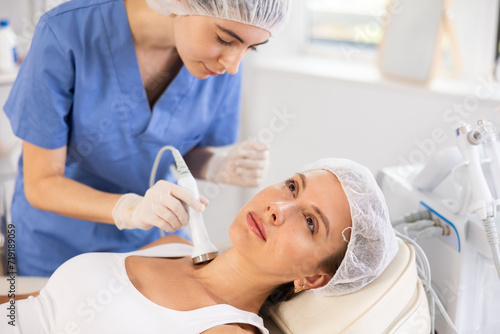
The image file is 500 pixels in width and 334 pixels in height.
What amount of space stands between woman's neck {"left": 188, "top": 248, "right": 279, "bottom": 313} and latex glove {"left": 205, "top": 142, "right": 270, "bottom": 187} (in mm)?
350

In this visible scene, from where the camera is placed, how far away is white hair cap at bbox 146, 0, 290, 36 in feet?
4.08

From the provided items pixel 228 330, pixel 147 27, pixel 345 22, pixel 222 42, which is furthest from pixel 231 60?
pixel 345 22

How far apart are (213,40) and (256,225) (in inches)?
18.7

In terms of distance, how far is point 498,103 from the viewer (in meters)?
2.00

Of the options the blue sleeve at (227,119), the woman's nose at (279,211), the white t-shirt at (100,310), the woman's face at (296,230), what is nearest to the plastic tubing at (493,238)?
the woman's face at (296,230)

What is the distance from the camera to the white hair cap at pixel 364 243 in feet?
4.00

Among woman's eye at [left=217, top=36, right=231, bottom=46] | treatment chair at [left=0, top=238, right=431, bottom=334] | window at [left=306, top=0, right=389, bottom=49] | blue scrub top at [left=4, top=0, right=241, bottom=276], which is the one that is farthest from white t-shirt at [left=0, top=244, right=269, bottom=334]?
window at [left=306, top=0, right=389, bottom=49]

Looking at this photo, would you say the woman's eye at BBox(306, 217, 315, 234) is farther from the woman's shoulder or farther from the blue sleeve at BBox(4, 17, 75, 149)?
the blue sleeve at BBox(4, 17, 75, 149)

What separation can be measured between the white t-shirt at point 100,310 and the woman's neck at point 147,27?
2.06ft

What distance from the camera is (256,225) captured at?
1299 mm

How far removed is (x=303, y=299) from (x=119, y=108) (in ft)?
2.48

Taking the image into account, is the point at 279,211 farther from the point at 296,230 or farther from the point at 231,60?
the point at 231,60

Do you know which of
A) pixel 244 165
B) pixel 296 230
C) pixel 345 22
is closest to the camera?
pixel 296 230

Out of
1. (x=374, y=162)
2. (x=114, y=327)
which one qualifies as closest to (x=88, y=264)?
(x=114, y=327)
